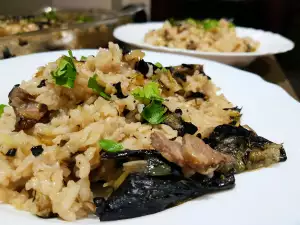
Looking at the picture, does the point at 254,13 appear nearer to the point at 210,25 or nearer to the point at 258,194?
the point at 210,25

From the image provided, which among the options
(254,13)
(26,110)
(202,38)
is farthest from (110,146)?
(254,13)

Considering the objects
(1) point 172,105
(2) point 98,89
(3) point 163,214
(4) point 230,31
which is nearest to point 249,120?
(1) point 172,105

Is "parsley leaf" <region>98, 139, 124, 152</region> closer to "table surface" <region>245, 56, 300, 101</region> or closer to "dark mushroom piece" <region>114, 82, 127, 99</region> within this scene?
"dark mushroom piece" <region>114, 82, 127, 99</region>

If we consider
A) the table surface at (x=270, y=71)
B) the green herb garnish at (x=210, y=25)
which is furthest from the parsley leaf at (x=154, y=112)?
the green herb garnish at (x=210, y=25)

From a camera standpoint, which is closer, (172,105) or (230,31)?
(172,105)

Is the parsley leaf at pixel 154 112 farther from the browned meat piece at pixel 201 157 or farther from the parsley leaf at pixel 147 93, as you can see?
the browned meat piece at pixel 201 157

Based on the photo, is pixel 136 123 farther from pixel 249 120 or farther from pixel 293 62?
pixel 293 62

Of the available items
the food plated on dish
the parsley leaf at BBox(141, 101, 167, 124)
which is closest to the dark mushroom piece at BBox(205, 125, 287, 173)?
the parsley leaf at BBox(141, 101, 167, 124)
